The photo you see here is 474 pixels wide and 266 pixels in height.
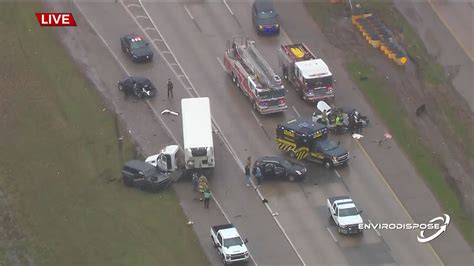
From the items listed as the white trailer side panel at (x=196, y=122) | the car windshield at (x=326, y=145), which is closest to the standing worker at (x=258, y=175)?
the white trailer side panel at (x=196, y=122)

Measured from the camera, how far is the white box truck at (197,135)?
2842 inches

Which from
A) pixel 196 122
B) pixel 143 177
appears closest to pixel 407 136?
pixel 196 122

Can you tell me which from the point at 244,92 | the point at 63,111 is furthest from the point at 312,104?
the point at 63,111

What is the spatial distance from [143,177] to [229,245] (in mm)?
9757

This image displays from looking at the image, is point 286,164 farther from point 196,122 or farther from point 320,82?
point 320,82

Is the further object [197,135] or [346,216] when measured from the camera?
[197,135]

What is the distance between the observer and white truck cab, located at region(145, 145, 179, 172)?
72.7 m

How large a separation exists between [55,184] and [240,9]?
29719 millimetres

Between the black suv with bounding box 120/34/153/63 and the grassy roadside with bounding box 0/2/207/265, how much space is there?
4636 mm

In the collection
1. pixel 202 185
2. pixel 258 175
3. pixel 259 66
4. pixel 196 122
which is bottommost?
pixel 258 175

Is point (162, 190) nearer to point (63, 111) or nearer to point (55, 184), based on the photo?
point (55, 184)

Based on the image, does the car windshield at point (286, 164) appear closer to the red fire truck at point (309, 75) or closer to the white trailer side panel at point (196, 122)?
the white trailer side panel at point (196, 122)

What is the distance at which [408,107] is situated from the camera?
268 feet

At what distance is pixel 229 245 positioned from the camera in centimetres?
6494
